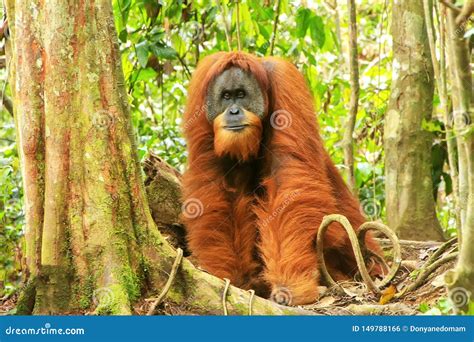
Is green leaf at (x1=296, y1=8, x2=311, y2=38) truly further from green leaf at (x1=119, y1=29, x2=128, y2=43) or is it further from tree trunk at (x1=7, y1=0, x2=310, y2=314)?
tree trunk at (x1=7, y1=0, x2=310, y2=314)

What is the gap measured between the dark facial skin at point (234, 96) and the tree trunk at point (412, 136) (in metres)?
1.66

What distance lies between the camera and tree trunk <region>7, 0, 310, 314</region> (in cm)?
402

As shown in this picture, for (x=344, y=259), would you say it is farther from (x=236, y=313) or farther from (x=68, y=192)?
(x=68, y=192)

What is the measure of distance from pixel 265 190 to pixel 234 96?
0.73 metres

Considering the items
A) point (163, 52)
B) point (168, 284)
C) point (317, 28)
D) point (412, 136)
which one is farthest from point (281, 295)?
point (317, 28)

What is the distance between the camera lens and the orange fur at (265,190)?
16.8ft

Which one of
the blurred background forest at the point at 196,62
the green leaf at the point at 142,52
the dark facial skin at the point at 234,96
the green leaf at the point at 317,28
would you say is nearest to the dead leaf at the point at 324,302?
the dark facial skin at the point at 234,96

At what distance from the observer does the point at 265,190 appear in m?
5.44

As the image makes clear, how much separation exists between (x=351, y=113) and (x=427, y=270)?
2.46 meters

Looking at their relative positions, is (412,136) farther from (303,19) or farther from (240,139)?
(240,139)

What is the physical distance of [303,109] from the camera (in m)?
5.45

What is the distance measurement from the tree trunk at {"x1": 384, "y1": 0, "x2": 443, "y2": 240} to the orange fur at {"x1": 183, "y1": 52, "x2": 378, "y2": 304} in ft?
3.12

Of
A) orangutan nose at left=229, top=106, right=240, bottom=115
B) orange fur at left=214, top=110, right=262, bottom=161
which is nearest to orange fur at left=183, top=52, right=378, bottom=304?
orange fur at left=214, top=110, right=262, bottom=161

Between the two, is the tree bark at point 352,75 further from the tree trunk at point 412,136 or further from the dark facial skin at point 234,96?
the dark facial skin at point 234,96
